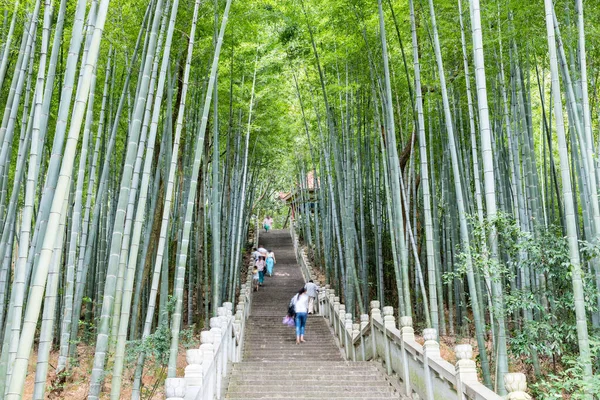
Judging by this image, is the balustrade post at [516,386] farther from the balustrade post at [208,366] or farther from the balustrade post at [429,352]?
the balustrade post at [208,366]

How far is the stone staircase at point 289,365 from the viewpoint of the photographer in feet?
14.4

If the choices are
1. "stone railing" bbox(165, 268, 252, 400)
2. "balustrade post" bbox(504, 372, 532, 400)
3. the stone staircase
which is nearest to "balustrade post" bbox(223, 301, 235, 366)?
"stone railing" bbox(165, 268, 252, 400)

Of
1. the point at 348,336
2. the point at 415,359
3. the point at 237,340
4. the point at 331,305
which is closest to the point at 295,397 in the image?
the point at 415,359

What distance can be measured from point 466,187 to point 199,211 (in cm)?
438

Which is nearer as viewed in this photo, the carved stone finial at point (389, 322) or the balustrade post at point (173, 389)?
the balustrade post at point (173, 389)

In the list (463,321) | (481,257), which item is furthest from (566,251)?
(463,321)

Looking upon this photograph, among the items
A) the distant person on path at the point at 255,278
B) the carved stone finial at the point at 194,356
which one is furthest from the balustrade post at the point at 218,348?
the distant person on path at the point at 255,278

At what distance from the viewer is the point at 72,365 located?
4926 millimetres

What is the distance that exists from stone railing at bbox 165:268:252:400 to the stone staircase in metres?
0.28

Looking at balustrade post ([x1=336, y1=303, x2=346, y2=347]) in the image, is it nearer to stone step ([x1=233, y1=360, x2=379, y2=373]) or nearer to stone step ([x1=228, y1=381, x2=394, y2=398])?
stone step ([x1=233, y1=360, x2=379, y2=373])

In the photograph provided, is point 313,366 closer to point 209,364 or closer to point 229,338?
point 229,338

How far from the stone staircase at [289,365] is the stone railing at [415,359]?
0.72ft

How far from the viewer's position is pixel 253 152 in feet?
34.5

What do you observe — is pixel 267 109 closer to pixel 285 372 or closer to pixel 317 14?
pixel 317 14
